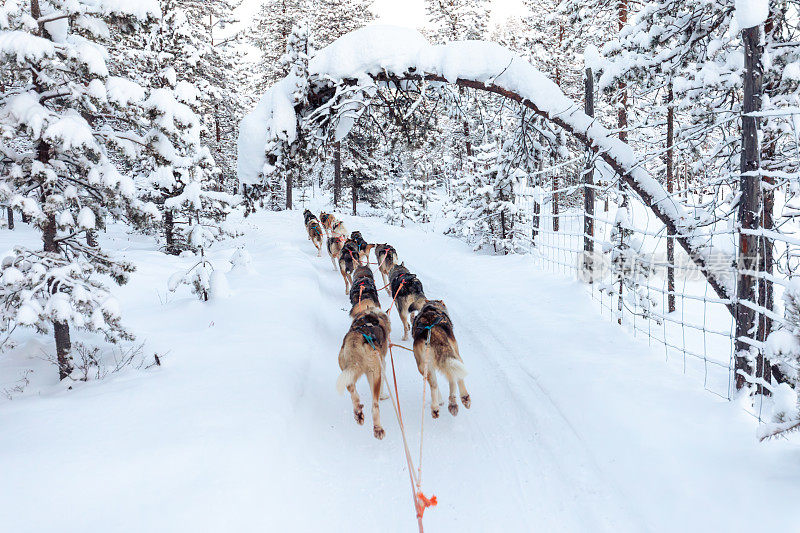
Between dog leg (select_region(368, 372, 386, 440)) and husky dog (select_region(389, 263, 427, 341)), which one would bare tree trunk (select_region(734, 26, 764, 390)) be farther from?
husky dog (select_region(389, 263, 427, 341))

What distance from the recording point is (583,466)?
403 centimetres

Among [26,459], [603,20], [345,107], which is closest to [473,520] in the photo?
[26,459]

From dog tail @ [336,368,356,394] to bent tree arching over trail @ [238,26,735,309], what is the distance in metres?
3.60

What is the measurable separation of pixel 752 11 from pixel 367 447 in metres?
5.62

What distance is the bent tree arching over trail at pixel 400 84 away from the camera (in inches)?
235

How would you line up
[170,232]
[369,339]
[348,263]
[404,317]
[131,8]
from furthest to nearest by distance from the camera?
[170,232] → [348,263] → [404,317] → [369,339] → [131,8]

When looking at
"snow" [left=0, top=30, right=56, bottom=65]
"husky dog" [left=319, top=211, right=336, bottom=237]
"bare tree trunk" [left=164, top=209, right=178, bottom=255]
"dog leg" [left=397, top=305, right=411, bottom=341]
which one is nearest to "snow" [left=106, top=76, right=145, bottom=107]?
"snow" [left=0, top=30, right=56, bottom=65]

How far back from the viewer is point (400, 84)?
6984 mm

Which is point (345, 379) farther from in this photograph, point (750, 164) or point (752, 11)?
point (752, 11)

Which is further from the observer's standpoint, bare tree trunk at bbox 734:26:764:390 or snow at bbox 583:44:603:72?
snow at bbox 583:44:603:72

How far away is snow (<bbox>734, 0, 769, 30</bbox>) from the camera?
3.72 m

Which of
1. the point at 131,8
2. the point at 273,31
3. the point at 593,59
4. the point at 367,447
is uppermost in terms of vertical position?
the point at 273,31

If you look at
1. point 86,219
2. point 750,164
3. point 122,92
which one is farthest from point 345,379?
point 750,164

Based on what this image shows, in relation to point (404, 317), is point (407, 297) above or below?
above
